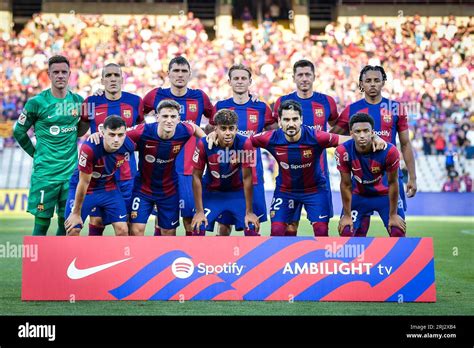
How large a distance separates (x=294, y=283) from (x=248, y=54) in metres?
17.6

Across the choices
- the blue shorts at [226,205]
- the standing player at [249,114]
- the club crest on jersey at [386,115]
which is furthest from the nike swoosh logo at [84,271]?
the club crest on jersey at [386,115]

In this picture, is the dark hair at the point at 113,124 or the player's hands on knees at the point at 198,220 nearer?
the dark hair at the point at 113,124

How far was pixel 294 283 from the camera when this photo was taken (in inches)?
275

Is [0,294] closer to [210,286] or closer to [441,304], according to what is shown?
[210,286]

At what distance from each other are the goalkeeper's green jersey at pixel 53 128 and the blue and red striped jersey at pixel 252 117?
5.08 feet

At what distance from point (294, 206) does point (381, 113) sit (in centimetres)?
142

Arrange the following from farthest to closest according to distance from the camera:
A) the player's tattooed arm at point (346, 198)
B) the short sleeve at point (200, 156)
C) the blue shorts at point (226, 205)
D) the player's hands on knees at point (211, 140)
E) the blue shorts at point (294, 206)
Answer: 1. the blue shorts at point (226, 205)
2. the blue shorts at point (294, 206)
3. the short sleeve at point (200, 156)
4. the player's hands on knees at point (211, 140)
5. the player's tattooed arm at point (346, 198)

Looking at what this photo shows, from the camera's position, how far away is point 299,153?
27.1ft

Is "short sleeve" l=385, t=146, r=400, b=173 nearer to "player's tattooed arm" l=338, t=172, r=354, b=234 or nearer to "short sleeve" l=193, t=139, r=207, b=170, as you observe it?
"player's tattooed arm" l=338, t=172, r=354, b=234

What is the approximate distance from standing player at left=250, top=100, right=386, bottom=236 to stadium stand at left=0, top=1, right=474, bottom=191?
11495mm

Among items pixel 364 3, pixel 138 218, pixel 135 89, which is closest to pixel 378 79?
pixel 138 218

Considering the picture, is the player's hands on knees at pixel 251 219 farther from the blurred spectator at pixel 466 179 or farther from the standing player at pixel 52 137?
the blurred spectator at pixel 466 179

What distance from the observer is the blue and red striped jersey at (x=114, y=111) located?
885 cm

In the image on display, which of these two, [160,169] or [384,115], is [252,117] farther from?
[384,115]
